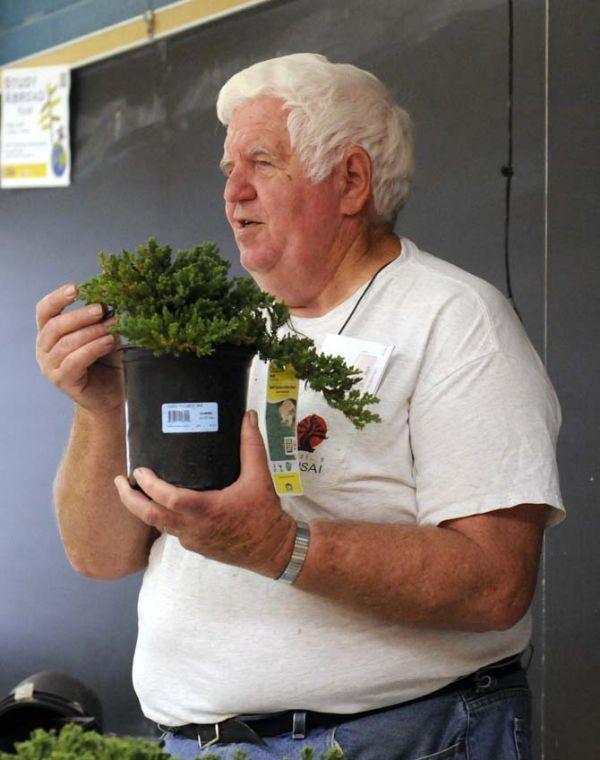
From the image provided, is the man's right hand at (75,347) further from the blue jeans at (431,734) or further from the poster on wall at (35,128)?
the poster on wall at (35,128)

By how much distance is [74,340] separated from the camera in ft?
5.48

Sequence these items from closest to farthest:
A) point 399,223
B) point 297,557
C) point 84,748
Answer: point 84,748, point 297,557, point 399,223

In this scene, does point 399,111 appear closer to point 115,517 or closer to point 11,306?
point 115,517

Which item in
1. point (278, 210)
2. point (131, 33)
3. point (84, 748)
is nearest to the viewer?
point (84, 748)

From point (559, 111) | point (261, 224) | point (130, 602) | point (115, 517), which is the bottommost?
point (130, 602)

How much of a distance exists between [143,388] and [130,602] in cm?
293

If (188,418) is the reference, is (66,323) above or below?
above

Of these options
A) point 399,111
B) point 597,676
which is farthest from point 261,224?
point 597,676

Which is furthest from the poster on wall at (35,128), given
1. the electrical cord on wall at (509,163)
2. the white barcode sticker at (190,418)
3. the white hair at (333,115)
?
the white barcode sticker at (190,418)

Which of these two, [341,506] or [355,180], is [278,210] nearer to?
[355,180]

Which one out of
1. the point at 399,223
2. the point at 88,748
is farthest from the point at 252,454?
the point at 399,223

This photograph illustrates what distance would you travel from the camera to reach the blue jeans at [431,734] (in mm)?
1732

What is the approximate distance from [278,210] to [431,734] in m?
0.85

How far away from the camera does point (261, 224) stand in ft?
6.44
